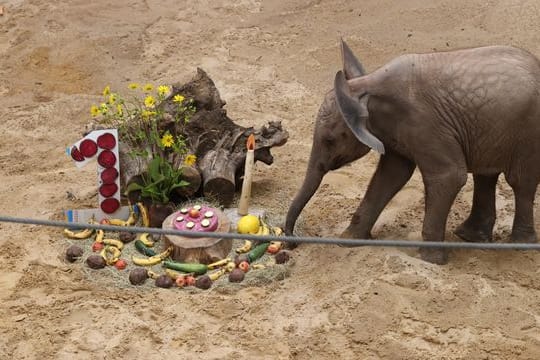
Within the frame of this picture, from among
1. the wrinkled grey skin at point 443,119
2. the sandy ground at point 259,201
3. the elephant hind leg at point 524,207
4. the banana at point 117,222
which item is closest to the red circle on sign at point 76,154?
the banana at point 117,222

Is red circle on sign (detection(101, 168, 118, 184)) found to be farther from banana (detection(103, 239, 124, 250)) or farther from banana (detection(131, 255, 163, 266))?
banana (detection(131, 255, 163, 266))

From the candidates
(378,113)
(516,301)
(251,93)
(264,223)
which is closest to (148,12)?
(251,93)

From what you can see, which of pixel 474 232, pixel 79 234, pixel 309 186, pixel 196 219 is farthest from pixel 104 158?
pixel 474 232

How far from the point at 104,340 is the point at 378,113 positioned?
2350 millimetres

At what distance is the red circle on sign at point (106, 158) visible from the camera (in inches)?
274

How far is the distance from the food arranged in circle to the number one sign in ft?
1.97

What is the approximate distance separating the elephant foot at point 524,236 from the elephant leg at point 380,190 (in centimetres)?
89

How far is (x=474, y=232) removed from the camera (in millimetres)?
6863

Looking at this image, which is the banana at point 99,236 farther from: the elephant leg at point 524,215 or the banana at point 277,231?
the elephant leg at point 524,215

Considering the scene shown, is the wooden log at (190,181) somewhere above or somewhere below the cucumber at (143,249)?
above

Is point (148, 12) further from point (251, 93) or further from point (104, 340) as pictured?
point (104, 340)

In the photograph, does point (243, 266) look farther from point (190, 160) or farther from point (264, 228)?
point (190, 160)

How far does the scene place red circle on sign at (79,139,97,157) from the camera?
6.87 metres

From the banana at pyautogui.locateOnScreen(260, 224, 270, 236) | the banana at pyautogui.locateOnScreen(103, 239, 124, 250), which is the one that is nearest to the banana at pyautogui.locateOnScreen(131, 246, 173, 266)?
the banana at pyautogui.locateOnScreen(103, 239, 124, 250)
